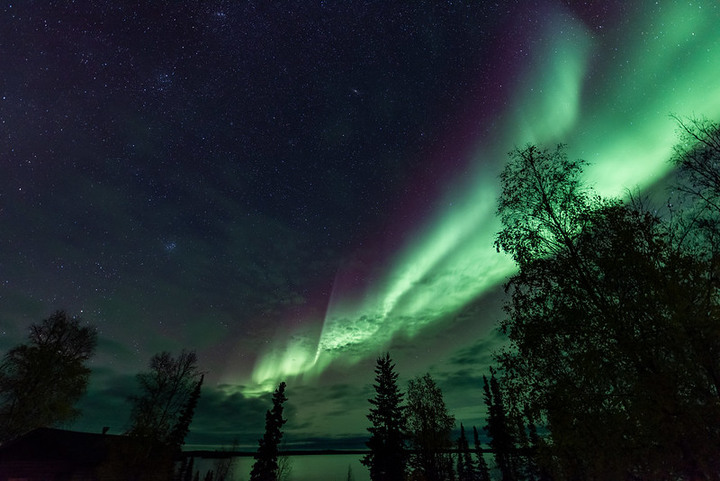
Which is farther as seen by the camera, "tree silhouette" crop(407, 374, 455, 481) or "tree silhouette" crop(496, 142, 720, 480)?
"tree silhouette" crop(407, 374, 455, 481)

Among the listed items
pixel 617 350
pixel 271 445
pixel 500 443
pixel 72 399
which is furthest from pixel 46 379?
pixel 500 443

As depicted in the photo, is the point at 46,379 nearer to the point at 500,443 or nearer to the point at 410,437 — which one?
the point at 410,437

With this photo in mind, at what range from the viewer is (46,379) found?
33250mm

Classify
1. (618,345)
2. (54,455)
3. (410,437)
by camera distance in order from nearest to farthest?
(618,345) → (54,455) → (410,437)

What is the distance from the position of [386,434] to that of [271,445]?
61.4 ft

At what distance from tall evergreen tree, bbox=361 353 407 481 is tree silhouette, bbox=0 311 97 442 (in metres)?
36.8

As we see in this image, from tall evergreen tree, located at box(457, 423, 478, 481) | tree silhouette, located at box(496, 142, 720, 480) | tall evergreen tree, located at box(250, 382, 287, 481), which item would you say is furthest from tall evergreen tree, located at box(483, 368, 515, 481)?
tree silhouette, located at box(496, 142, 720, 480)

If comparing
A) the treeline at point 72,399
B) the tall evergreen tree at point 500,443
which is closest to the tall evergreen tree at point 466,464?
the tall evergreen tree at point 500,443

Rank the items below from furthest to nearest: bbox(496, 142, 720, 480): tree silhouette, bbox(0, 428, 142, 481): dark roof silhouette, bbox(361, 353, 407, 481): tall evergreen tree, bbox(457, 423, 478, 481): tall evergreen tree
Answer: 1. bbox(457, 423, 478, 481): tall evergreen tree
2. bbox(361, 353, 407, 481): tall evergreen tree
3. bbox(0, 428, 142, 481): dark roof silhouette
4. bbox(496, 142, 720, 480): tree silhouette

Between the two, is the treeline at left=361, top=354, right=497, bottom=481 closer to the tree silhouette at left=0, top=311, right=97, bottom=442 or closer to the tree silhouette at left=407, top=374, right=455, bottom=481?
the tree silhouette at left=407, top=374, right=455, bottom=481

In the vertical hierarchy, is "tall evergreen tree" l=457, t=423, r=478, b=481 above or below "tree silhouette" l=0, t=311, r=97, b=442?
below

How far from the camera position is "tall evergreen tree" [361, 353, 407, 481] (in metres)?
44.8

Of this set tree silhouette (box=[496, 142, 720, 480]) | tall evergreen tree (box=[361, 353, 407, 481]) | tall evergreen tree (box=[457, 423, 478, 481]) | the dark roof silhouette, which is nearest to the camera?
tree silhouette (box=[496, 142, 720, 480])

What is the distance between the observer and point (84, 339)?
36156mm
